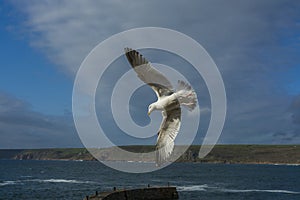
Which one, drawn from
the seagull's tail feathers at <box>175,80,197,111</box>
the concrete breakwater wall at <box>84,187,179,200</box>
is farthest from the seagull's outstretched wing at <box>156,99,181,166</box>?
the concrete breakwater wall at <box>84,187,179,200</box>

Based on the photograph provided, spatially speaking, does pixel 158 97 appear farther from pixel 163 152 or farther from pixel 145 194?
pixel 145 194

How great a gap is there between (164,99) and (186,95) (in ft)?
3.91

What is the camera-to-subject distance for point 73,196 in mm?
71312

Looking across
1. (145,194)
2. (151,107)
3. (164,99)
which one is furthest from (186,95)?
(145,194)

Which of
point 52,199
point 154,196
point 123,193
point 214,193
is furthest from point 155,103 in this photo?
point 214,193

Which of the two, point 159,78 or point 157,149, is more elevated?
point 159,78

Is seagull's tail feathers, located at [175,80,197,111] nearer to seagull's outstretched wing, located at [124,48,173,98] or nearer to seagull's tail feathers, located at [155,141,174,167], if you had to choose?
seagull's outstretched wing, located at [124,48,173,98]

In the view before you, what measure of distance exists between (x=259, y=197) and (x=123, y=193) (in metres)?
29.4

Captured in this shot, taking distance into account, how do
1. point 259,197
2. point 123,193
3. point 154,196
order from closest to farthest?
1. point 123,193
2. point 154,196
3. point 259,197

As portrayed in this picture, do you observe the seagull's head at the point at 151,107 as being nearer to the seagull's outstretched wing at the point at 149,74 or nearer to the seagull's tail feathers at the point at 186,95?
the seagull's outstretched wing at the point at 149,74

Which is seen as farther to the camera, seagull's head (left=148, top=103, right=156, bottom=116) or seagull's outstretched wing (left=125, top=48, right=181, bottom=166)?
seagull's head (left=148, top=103, right=156, bottom=116)

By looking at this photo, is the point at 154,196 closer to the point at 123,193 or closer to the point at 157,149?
the point at 123,193

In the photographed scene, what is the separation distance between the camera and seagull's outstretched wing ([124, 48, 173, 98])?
11.8 m

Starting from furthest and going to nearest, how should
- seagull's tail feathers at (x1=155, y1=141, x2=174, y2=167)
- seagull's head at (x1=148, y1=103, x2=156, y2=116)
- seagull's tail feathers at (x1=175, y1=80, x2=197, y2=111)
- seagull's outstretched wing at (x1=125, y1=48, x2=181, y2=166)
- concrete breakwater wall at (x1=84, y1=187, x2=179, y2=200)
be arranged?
concrete breakwater wall at (x1=84, y1=187, x2=179, y2=200) → seagull's head at (x1=148, y1=103, x2=156, y2=116) → seagull's outstretched wing at (x1=125, y1=48, x2=181, y2=166) → seagull's tail feathers at (x1=175, y1=80, x2=197, y2=111) → seagull's tail feathers at (x1=155, y1=141, x2=174, y2=167)
